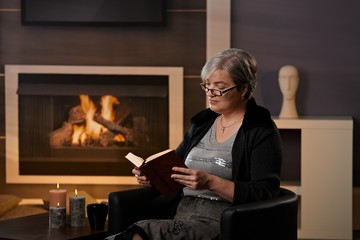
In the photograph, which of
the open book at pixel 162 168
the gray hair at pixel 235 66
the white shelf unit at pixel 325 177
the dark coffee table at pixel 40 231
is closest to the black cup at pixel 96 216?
the dark coffee table at pixel 40 231

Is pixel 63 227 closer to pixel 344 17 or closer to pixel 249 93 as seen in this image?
pixel 249 93

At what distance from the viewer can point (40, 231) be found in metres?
2.94

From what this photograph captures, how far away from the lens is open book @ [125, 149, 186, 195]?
2605mm

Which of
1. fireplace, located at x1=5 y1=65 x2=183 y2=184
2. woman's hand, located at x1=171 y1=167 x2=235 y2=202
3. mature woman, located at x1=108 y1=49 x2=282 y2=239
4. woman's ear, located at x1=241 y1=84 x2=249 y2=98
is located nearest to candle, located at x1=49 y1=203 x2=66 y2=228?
mature woman, located at x1=108 y1=49 x2=282 y2=239

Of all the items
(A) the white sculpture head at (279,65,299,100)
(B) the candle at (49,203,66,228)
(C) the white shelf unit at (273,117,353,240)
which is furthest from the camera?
(A) the white sculpture head at (279,65,299,100)

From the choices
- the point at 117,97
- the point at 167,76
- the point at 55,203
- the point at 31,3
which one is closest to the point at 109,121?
the point at 117,97

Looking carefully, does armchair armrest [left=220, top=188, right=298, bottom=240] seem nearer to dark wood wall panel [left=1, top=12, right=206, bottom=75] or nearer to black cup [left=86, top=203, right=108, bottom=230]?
black cup [left=86, top=203, right=108, bottom=230]

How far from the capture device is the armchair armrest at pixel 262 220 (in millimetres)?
2426

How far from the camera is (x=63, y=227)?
3014 millimetres

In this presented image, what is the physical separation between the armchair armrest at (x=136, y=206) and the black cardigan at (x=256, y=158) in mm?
367

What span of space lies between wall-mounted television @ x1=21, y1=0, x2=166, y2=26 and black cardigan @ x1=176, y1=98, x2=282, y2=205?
7.00 ft

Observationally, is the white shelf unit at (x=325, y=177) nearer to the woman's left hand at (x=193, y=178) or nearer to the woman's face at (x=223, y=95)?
the woman's face at (x=223, y=95)

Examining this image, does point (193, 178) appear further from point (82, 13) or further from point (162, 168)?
point (82, 13)

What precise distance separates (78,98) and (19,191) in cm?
69
